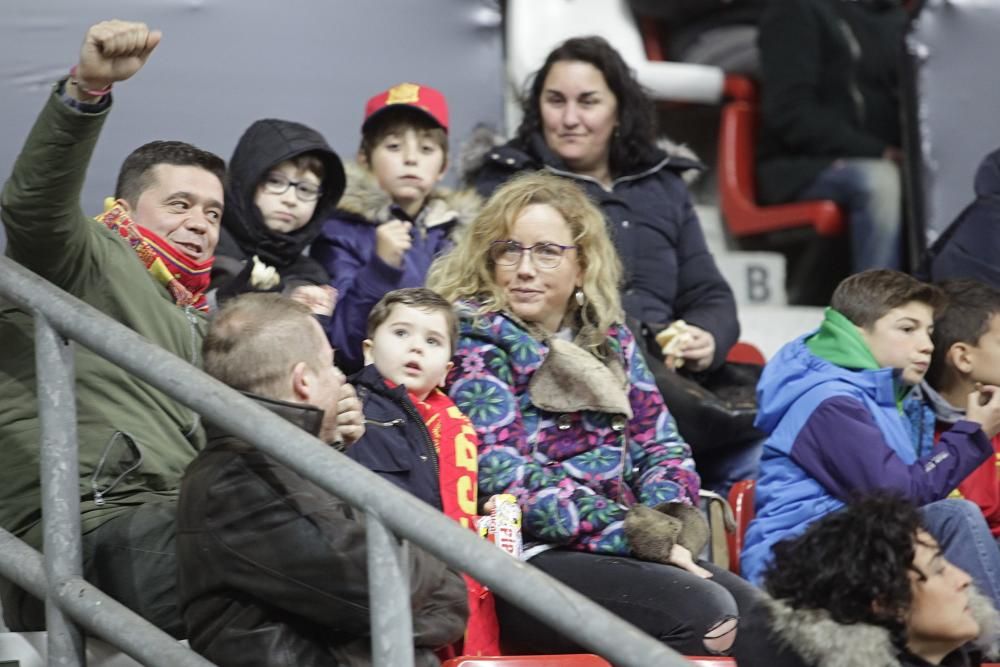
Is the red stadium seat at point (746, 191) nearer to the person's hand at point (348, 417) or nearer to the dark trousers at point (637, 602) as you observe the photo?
the dark trousers at point (637, 602)

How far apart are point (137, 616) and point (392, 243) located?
58.7 inches

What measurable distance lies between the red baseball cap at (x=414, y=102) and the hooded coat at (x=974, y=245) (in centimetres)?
154

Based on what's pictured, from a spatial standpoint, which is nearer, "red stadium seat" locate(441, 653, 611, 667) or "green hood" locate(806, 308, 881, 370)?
"red stadium seat" locate(441, 653, 611, 667)

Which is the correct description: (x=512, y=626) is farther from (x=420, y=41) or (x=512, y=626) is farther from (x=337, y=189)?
(x=420, y=41)

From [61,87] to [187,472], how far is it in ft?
2.38

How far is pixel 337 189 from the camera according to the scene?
14.3 feet

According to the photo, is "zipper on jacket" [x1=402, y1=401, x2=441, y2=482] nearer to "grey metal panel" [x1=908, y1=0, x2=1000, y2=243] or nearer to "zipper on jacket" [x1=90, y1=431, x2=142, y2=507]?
"zipper on jacket" [x1=90, y1=431, x2=142, y2=507]

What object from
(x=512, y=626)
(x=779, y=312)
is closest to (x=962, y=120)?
(x=779, y=312)

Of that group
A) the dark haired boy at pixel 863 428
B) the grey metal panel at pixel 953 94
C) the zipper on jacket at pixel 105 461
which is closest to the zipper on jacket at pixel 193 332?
the zipper on jacket at pixel 105 461

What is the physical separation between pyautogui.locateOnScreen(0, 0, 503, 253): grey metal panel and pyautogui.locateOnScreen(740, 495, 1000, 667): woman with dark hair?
9.15ft

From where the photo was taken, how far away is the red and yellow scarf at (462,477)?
10.7ft

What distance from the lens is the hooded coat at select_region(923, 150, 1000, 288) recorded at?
16.8 ft

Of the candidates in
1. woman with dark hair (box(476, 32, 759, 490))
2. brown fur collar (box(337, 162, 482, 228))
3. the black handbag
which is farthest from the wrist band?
woman with dark hair (box(476, 32, 759, 490))

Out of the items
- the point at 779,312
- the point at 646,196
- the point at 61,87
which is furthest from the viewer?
the point at 779,312
